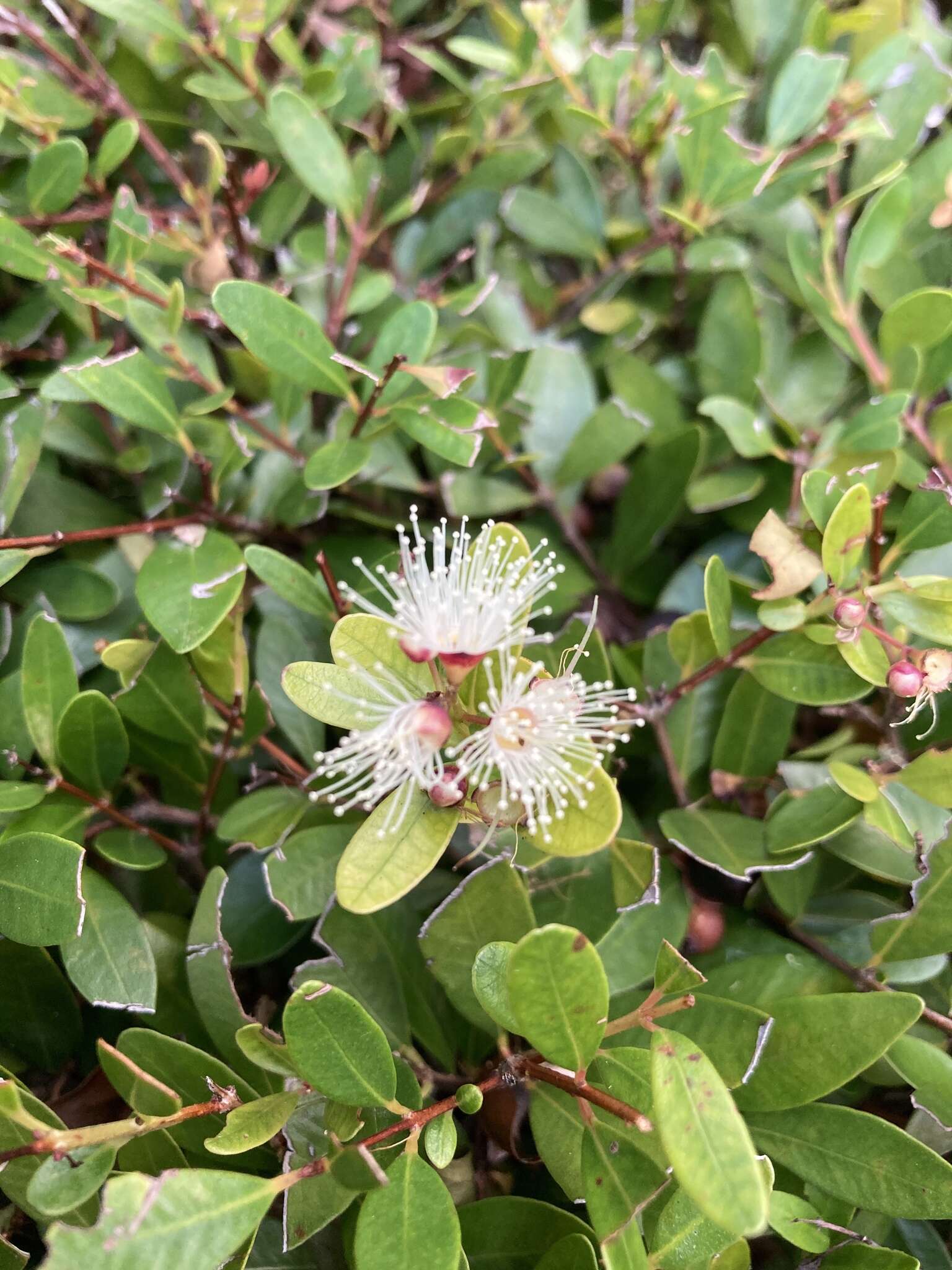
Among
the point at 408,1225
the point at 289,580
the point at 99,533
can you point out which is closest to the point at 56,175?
the point at 99,533

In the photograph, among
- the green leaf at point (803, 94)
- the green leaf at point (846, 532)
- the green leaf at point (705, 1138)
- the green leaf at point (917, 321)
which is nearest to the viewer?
the green leaf at point (705, 1138)

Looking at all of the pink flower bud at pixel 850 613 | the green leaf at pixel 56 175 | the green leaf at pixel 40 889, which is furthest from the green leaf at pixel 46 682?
the pink flower bud at pixel 850 613

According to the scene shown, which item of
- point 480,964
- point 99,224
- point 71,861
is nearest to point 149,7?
point 99,224

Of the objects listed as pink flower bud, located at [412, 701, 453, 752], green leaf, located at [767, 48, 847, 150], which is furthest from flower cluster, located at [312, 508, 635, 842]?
green leaf, located at [767, 48, 847, 150]

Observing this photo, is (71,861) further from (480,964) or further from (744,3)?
(744,3)

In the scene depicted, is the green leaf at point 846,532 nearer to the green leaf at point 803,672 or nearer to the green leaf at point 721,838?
the green leaf at point 803,672
